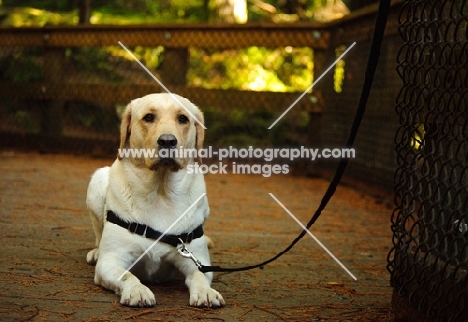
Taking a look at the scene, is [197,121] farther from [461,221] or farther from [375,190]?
[375,190]

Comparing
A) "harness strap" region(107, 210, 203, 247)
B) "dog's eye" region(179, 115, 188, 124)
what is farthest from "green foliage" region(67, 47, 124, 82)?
"harness strap" region(107, 210, 203, 247)

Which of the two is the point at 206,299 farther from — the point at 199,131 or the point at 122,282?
the point at 199,131

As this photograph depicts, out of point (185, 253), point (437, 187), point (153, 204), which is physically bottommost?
point (185, 253)

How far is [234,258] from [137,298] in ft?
4.50

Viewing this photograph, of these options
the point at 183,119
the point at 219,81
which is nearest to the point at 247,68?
the point at 219,81

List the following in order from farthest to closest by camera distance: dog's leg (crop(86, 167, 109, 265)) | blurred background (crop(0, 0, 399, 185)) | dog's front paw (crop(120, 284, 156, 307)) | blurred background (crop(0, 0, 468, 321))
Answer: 1. blurred background (crop(0, 0, 399, 185))
2. blurred background (crop(0, 0, 468, 321))
3. dog's leg (crop(86, 167, 109, 265))
4. dog's front paw (crop(120, 284, 156, 307))

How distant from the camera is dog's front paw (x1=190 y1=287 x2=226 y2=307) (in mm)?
3323

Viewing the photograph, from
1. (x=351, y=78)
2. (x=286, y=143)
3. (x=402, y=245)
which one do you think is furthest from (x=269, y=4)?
(x=402, y=245)

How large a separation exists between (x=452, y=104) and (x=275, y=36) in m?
6.76

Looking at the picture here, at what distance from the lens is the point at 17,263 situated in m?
Answer: 3.97

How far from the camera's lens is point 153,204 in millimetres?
3801

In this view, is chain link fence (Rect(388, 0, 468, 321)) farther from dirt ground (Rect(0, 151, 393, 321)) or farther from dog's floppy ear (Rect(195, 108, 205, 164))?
dog's floppy ear (Rect(195, 108, 205, 164))

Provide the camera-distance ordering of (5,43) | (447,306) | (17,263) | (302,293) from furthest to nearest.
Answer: (5,43)
(17,263)
(302,293)
(447,306)

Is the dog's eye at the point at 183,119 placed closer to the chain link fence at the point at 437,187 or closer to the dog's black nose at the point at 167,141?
the dog's black nose at the point at 167,141
